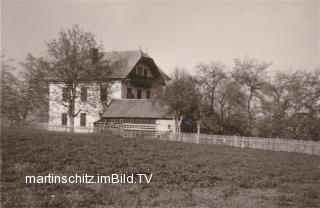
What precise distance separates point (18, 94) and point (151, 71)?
53.7ft

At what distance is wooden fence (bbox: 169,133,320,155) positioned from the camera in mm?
28156

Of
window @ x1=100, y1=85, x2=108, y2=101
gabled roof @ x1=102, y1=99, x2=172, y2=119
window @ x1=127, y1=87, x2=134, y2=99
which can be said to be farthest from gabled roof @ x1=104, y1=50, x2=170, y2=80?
gabled roof @ x1=102, y1=99, x2=172, y2=119

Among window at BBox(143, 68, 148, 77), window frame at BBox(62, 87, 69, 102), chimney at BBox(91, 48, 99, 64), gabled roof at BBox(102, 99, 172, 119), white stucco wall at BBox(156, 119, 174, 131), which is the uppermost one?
chimney at BBox(91, 48, 99, 64)

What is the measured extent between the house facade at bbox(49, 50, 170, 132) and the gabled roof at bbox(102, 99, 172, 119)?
761 mm

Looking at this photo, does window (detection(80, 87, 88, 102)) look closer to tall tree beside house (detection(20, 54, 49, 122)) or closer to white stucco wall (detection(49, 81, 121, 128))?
white stucco wall (detection(49, 81, 121, 128))

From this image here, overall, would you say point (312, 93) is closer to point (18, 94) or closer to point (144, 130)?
point (144, 130)

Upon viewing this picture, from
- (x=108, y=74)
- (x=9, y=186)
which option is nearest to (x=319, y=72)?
(x=108, y=74)

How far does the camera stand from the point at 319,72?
127 ft

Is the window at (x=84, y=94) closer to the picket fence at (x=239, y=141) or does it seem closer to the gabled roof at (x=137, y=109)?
the gabled roof at (x=137, y=109)

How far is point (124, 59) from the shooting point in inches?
1863

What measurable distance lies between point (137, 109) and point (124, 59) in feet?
31.5

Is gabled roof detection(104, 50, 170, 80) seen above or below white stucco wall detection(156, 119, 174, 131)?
above

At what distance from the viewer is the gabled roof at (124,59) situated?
44938 mm

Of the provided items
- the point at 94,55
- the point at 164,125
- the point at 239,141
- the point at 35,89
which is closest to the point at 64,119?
the point at 35,89
